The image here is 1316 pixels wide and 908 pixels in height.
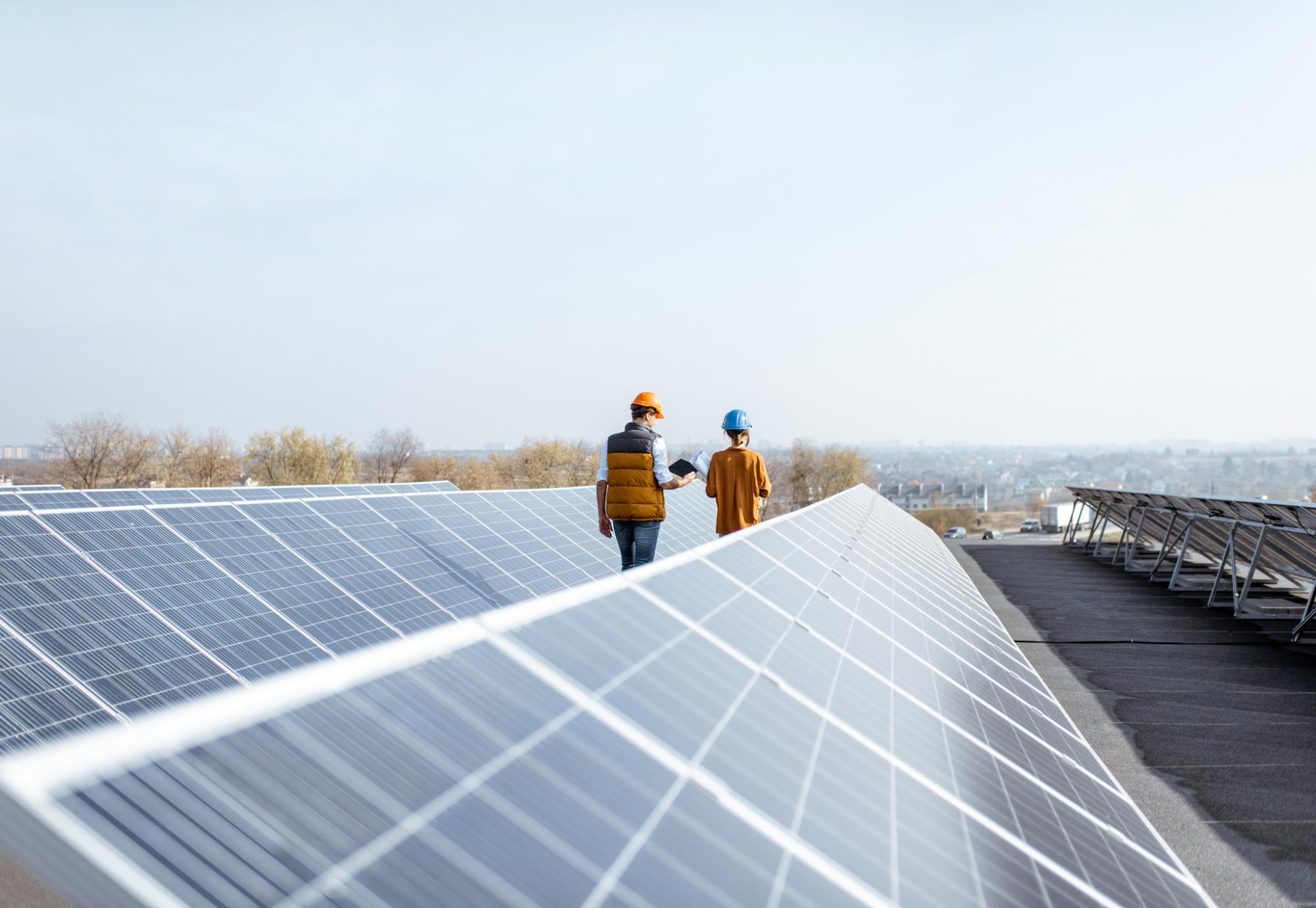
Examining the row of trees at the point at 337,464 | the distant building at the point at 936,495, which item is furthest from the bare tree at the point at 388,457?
the distant building at the point at 936,495

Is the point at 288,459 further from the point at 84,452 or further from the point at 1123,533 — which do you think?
the point at 1123,533

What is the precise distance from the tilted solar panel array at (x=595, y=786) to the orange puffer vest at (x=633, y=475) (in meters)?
3.78

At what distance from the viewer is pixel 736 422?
30.5 ft

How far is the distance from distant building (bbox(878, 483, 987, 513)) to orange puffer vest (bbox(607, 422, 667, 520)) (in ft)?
267

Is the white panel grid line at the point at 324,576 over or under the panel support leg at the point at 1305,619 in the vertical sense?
over

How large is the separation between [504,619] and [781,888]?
Result: 3.90 feet

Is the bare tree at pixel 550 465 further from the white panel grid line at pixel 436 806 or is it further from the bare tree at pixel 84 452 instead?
the white panel grid line at pixel 436 806

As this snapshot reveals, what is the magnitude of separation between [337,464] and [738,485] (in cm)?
6844

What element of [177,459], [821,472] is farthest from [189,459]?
[821,472]

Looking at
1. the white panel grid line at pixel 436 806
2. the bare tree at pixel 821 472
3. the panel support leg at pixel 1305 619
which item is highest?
the white panel grid line at pixel 436 806

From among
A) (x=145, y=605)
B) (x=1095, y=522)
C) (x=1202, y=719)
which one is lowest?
(x=1095, y=522)

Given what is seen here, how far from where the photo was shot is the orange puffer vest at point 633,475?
28.7 feet

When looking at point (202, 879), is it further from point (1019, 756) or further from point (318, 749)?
point (1019, 756)

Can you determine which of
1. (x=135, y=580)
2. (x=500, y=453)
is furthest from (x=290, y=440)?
(x=135, y=580)
